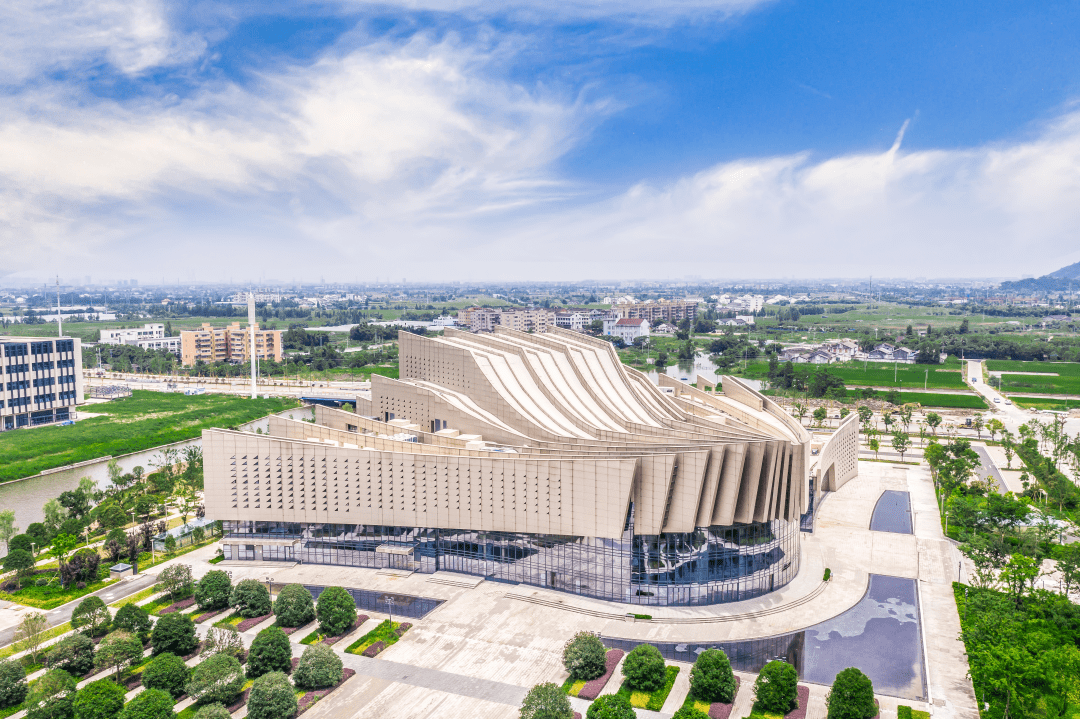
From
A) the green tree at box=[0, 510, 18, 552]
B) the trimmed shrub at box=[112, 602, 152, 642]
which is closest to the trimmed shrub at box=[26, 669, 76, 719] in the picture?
the trimmed shrub at box=[112, 602, 152, 642]

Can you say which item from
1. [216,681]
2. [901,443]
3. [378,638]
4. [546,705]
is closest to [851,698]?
[546,705]

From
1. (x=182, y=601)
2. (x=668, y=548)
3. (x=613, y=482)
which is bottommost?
(x=182, y=601)

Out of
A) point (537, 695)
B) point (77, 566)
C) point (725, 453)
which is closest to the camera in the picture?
point (537, 695)

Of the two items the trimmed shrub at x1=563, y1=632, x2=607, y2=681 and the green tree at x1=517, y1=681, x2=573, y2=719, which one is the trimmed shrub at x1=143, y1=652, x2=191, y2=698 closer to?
the green tree at x1=517, y1=681, x2=573, y2=719

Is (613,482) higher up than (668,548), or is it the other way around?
(613,482)

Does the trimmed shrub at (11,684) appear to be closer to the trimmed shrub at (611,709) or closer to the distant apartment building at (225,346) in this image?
the trimmed shrub at (611,709)

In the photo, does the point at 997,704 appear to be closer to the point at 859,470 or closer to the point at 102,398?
the point at 859,470

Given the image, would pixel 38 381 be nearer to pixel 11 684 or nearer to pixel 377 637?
pixel 11 684

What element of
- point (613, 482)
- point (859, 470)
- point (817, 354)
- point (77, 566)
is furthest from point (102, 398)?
point (817, 354)
